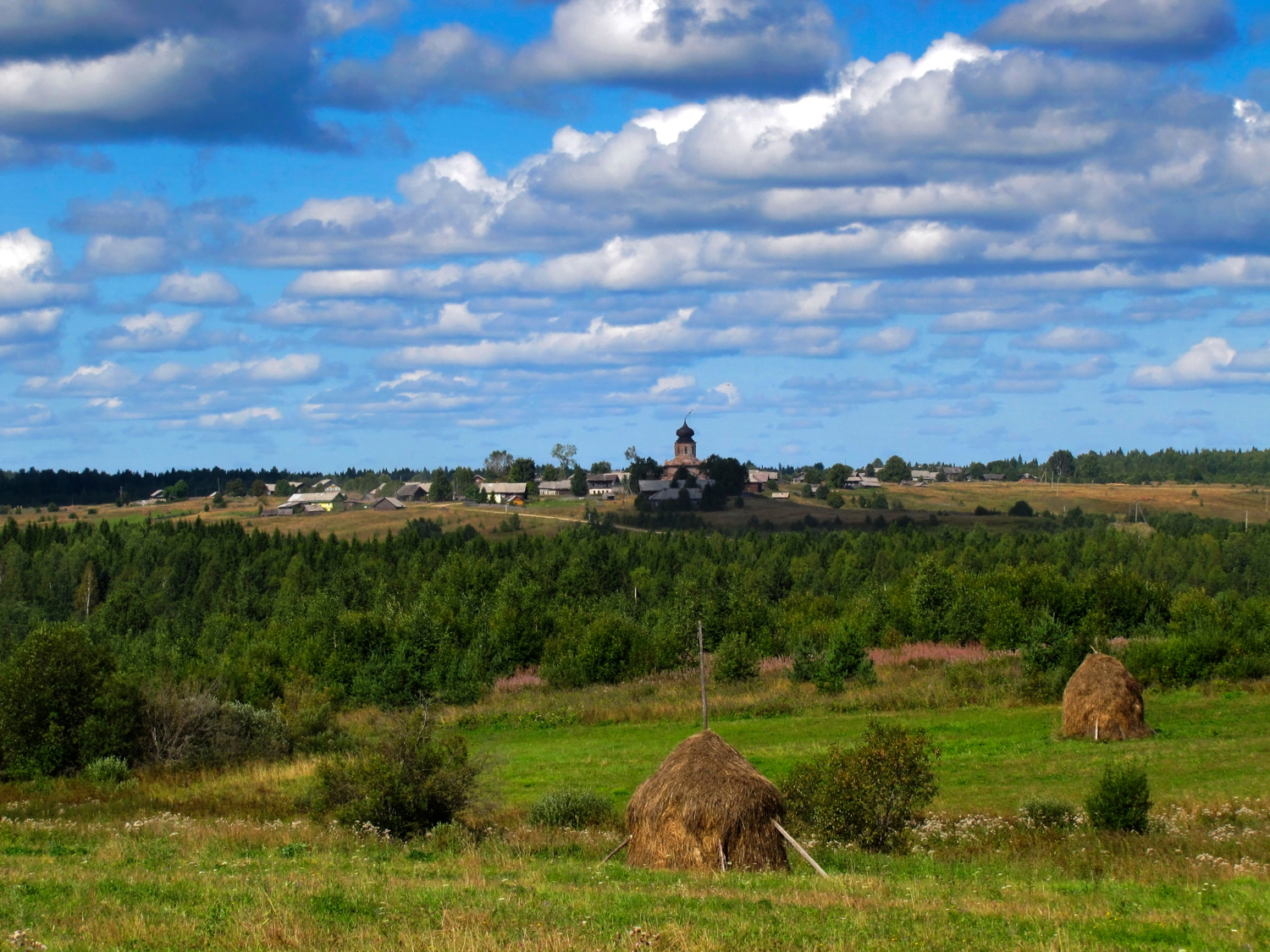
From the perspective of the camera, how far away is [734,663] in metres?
52.3

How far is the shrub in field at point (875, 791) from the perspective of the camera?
1989cm

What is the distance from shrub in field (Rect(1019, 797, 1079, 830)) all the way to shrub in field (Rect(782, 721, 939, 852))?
248 centimetres

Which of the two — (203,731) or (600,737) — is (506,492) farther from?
(203,731)

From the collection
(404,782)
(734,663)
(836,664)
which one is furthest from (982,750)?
(734,663)

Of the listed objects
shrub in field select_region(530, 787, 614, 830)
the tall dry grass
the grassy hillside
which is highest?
the grassy hillside

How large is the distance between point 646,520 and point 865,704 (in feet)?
312

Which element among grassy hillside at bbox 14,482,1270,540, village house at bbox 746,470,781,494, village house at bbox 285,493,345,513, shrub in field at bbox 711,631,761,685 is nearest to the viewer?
shrub in field at bbox 711,631,761,685

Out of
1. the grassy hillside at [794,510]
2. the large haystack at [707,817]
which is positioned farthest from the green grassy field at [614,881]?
the grassy hillside at [794,510]

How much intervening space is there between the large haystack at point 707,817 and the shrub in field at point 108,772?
2199 cm

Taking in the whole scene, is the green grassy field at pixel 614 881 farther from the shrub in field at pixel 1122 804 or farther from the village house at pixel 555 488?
the village house at pixel 555 488

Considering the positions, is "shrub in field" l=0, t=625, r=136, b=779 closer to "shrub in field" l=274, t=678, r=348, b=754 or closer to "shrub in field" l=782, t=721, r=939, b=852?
"shrub in field" l=274, t=678, r=348, b=754

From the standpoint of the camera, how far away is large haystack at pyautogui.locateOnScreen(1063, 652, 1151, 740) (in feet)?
109

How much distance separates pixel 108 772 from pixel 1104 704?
29576 mm

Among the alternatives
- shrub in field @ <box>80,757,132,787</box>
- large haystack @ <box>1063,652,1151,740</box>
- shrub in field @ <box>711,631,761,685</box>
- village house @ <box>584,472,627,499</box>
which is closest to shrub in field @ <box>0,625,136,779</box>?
shrub in field @ <box>80,757,132,787</box>
